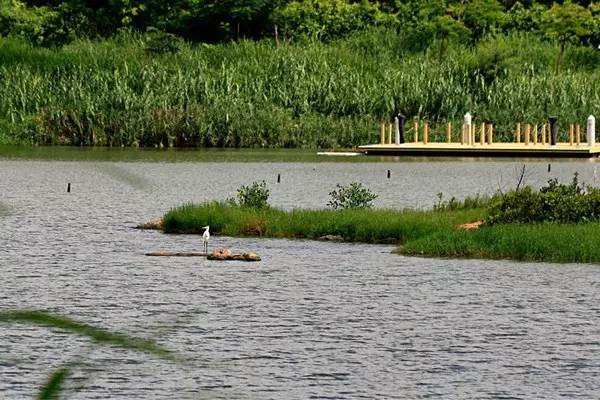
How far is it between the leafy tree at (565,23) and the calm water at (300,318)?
4353 centimetres

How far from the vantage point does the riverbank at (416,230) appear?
1177 inches

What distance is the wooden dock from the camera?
66.1m

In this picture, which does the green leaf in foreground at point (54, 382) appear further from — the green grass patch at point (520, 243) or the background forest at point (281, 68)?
the background forest at point (281, 68)

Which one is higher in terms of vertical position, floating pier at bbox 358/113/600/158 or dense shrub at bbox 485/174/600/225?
floating pier at bbox 358/113/600/158

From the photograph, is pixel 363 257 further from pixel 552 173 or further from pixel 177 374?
pixel 552 173

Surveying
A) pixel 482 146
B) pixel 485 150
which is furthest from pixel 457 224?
pixel 482 146

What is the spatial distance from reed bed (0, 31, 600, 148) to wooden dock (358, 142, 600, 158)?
7394mm

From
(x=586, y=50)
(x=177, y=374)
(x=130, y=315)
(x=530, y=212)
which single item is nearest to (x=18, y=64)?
(x=586, y=50)

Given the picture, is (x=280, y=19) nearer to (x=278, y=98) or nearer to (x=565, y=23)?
(x=278, y=98)

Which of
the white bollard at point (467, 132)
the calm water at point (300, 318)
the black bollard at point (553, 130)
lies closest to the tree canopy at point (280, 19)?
the white bollard at point (467, 132)

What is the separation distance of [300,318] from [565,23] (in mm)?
59576

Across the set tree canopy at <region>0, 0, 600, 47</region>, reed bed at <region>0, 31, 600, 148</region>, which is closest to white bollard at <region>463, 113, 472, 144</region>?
reed bed at <region>0, 31, 600, 148</region>

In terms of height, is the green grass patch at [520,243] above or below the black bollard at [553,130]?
below

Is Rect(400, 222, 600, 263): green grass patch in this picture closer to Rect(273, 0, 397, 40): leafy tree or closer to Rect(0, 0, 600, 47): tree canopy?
Rect(0, 0, 600, 47): tree canopy
